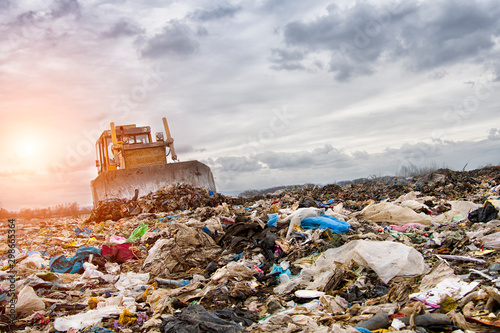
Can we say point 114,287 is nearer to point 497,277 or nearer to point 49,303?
point 49,303

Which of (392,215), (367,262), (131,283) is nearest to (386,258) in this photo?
(367,262)

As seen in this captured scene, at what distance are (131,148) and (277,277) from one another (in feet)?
33.0

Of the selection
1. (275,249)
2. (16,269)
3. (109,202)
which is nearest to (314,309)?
(275,249)

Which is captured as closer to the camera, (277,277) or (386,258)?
(386,258)

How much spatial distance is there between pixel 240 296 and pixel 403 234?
311cm

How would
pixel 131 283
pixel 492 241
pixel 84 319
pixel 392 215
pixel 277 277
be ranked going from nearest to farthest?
pixel 84 319 → pixel 492 241 → pixel 277 277 → pixel 131 283 → pixel 392 215

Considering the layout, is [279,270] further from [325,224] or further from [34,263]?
[34,263]

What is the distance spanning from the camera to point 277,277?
4684mm

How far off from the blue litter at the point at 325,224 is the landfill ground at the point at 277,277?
0.02 meters

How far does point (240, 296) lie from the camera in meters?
4.13

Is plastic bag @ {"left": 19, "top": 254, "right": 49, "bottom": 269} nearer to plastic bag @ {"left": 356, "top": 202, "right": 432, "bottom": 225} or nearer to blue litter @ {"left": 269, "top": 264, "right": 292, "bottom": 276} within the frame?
blue litter @ {"left": 269, "top": 264, "right": 292, "bottom": 276}

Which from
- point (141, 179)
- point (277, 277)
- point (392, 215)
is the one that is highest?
point (141, 179)

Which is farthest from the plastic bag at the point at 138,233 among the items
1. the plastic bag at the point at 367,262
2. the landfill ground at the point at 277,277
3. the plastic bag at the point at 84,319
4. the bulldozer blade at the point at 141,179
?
the bulldozer blade at the point at 141,179

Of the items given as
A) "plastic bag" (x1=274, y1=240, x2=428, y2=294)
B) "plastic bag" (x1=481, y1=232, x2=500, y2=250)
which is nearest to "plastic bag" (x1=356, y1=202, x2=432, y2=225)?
"plastic bag" (x1=481, y1=232, x2=500, y2=250)
